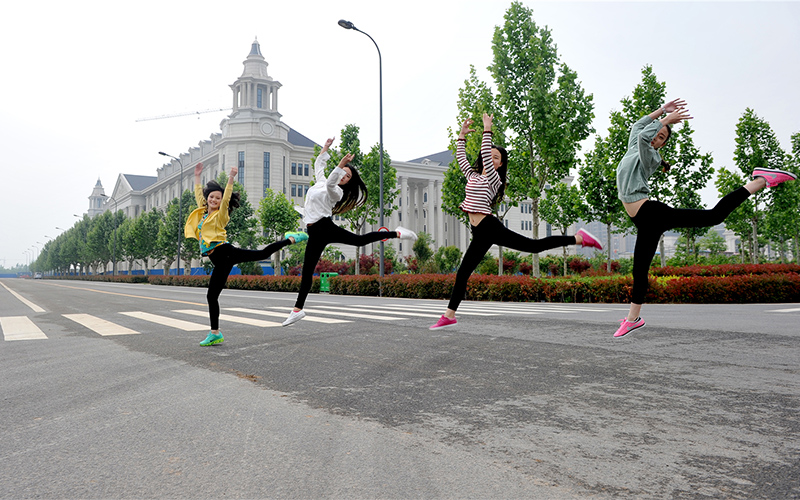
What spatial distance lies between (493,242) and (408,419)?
2128mm

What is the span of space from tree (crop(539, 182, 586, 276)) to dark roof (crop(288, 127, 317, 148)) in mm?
45312

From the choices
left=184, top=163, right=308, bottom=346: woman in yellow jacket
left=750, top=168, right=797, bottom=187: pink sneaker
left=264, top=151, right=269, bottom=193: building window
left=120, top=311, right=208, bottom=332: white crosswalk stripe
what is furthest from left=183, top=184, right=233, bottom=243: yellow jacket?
left=264, top=151, right=269, bottom=193: building window

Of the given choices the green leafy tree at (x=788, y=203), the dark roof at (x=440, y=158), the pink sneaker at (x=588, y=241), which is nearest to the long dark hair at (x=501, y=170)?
the pink sneaker at (x=588, y=241)

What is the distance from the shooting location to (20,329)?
9.64 m

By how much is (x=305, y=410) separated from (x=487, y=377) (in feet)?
6.00

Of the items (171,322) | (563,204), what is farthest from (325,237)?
(563,204)

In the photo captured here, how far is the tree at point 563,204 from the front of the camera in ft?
74.3

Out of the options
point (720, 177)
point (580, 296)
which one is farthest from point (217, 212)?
point (720, 177)

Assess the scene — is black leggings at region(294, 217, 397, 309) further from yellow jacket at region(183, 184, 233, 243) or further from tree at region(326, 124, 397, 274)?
tree at region(326, 124, 397, 274)

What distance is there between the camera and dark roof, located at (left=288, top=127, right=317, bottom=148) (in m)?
71.8

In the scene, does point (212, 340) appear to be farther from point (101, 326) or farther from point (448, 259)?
point (448, 259)

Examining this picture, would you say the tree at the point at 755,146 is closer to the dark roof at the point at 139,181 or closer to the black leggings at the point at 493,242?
the black leggings at the point at 493,242

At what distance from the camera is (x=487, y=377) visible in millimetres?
4719

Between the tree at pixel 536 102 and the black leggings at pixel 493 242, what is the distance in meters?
13.8
